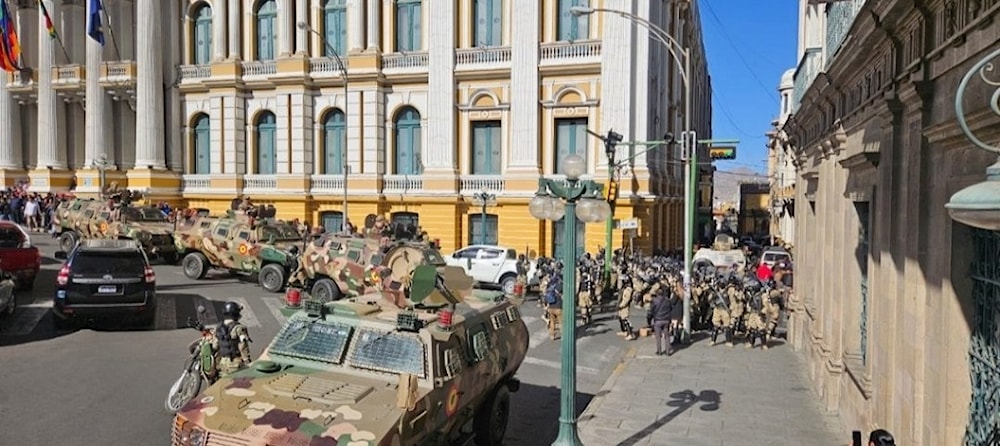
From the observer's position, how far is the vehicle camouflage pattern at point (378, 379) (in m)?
6.14

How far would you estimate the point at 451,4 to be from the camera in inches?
1113

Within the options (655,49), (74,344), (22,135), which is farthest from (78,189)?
(655,49)

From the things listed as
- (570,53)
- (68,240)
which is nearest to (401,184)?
(570,53)

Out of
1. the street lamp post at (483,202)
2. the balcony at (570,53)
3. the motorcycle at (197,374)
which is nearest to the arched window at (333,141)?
the street lamp post at (483,202)

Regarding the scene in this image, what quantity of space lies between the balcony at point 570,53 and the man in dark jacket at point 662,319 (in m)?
14.1

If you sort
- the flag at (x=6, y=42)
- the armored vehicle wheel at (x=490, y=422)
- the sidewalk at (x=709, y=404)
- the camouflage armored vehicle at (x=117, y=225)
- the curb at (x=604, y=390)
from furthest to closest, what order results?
the flag at (x=6, y=42) < the camouflage armored vehicle at (x=117, y=225) < the curb at (x=604, y=390) < the sidewalk at (x=709, y=404) < the armored vehicle wheel at (x=490, y=422)

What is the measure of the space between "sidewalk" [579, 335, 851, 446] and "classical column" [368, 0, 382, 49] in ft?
65.2

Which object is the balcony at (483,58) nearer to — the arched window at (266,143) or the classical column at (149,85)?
the arched window at (266,143)

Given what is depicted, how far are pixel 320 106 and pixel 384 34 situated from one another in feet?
14.0

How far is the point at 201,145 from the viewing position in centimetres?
3388

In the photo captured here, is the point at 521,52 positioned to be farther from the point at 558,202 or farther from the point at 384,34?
the point at 558,202

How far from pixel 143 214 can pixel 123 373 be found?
1472 centimetres

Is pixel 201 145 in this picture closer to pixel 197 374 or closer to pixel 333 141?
pixel 333 141

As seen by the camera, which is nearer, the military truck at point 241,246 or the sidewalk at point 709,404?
the sidewalk at point 709,404
